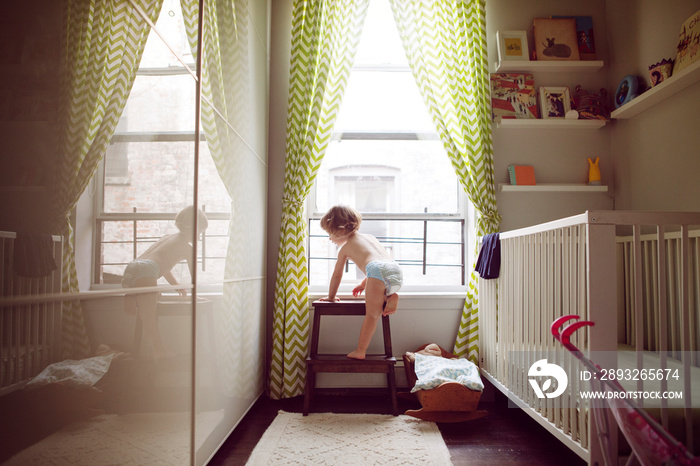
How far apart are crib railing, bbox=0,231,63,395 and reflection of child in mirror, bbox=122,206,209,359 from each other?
284mm

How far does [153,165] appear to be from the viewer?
1.18 metres

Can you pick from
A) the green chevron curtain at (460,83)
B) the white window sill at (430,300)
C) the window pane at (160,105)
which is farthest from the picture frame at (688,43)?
the window pane at (160,105)

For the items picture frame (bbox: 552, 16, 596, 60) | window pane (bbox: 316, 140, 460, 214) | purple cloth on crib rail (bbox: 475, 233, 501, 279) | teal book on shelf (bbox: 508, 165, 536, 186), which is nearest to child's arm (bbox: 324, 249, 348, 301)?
window pane (bbox: 316, 140, 460, 214)

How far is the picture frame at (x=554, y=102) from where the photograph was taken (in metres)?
2.84

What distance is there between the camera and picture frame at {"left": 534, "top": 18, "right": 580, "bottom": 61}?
282 cm

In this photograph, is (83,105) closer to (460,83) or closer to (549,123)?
(460,83)

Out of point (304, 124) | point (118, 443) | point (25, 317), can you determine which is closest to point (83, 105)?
point (25, 317)

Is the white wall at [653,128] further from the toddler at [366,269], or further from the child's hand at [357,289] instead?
the child's hand at [357,289]

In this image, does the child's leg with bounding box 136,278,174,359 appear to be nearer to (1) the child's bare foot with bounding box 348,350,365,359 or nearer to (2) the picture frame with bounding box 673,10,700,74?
(1) the child's bare foot with bounding box 348,350,365,359

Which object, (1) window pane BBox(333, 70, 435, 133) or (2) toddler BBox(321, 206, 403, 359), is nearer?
(2) toddler BBox(321, 206, 403, 359)

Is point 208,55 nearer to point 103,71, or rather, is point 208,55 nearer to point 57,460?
point 103,71

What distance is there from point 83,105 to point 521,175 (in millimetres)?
2550

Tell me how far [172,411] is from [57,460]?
559 mm

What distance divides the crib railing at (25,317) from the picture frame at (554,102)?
2838 mm
